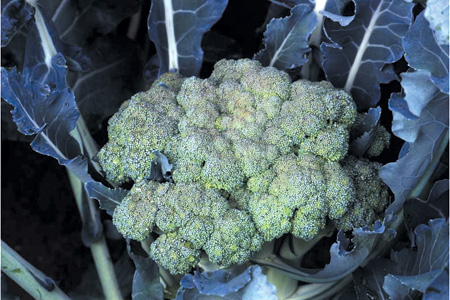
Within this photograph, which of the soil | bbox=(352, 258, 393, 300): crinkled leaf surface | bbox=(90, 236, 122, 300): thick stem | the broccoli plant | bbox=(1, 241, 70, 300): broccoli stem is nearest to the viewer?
the broccoli plant

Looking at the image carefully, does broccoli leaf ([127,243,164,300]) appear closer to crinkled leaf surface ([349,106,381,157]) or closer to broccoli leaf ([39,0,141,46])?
crinkled leaf surface ([349,106,381,157])

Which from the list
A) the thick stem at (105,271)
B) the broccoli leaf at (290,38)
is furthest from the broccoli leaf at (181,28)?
the thick stem at (105,271)

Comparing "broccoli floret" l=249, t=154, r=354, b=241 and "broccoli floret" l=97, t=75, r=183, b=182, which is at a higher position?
"broccoli floret" l=97, t=75, r=183, b=182

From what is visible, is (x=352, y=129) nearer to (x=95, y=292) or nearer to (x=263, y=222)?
(x=263, y=222)

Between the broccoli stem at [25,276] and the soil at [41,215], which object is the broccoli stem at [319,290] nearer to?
the broccoli stem at [25,276]

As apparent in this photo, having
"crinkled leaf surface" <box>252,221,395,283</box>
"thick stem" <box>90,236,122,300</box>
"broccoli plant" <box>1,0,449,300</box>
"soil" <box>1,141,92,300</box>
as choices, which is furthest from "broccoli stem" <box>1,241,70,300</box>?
"crinkled leaf surface" <box>252,221,395,283</box>
